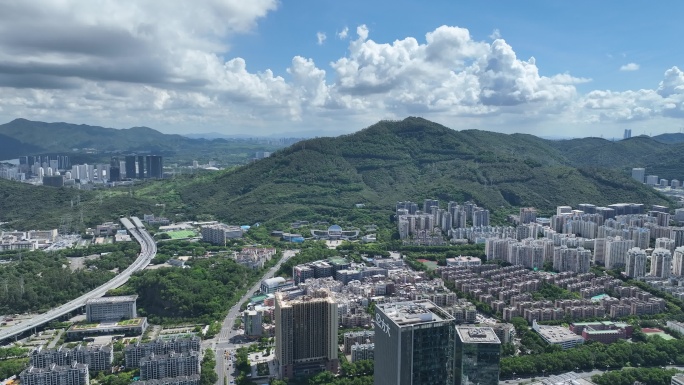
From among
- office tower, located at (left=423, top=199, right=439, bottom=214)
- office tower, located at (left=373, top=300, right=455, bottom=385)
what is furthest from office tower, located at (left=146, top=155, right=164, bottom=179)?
office tower, located at (left=373, top=300, right=455, bottom=385)

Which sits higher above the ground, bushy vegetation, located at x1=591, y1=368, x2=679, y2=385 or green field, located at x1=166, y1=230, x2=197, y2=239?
green field, located at x1=166, y1=230, x2=197, y2=239

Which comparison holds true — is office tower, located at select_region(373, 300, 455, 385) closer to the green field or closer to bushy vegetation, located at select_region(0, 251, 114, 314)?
bushy vegetation, located at select_region(0, 251, 114, 314)

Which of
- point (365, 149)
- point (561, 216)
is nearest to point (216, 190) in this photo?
point (365, 149)

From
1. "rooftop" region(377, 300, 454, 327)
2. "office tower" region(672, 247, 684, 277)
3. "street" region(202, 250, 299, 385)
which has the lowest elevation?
"street" region(202, 250, 299, 385)

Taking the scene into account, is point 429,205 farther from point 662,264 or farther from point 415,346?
point 415,346

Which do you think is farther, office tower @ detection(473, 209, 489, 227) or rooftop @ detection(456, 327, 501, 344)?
office tower @ detection(473, 209, 489, 227)

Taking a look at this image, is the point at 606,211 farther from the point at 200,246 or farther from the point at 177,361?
the point at 177,361
